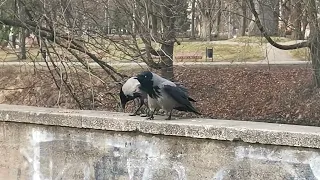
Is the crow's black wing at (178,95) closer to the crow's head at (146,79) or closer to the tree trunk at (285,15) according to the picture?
the crow's head at (146,79)

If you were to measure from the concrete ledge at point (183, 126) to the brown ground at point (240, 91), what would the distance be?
24.8 feet

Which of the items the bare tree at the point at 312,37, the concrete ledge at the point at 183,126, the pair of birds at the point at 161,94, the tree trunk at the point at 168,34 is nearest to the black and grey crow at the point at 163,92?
the pair of birds at the point at 161,94

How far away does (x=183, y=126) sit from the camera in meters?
5.18

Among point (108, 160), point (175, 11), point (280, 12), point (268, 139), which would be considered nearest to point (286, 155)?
point (268, 139)

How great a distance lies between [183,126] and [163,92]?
498 mm

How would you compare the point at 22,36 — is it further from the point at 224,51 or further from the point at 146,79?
the point at 224,51

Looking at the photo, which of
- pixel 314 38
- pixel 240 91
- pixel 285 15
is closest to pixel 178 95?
pixel 314 38

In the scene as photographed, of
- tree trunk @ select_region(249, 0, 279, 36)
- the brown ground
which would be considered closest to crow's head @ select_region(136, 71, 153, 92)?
the brown ground

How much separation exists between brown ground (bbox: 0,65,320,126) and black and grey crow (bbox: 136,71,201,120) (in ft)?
26.8

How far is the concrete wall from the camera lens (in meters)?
4.77

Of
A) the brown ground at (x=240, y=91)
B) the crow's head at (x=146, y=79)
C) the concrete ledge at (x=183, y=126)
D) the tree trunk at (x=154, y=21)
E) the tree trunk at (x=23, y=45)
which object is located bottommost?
the brown ground at (x=240, y=91)

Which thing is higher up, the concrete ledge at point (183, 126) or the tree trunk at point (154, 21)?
the tree trunk at point (154, 21)

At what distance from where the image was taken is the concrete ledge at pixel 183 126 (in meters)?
4.72

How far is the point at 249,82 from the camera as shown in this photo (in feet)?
74.6
